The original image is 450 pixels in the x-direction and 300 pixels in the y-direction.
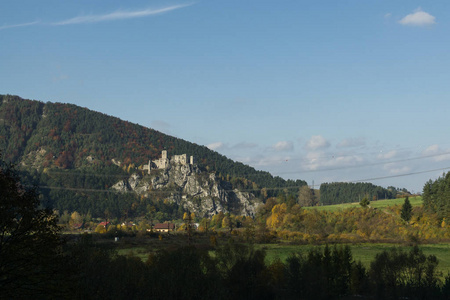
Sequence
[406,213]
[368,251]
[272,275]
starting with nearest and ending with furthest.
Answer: [272,275] < [368,251] < [406,213]

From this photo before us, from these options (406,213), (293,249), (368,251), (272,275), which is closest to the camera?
(272,275)

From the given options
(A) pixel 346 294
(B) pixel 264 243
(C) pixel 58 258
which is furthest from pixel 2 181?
(B) pixel 264 243

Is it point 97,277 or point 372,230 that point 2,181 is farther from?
point 372,230

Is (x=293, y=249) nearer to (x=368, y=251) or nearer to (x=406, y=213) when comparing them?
(x=368, y=251)

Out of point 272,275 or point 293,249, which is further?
point 293,249

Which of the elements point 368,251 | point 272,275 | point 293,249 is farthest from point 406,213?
point 272,275

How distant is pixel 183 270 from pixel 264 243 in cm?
9142

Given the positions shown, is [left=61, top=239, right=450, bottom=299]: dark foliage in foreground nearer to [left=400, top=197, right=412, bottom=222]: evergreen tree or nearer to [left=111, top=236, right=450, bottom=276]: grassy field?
[left=111, top=236, right=450, bottom=276]: grassy field

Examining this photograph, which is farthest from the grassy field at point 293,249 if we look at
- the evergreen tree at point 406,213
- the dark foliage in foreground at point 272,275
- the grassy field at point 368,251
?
the evergreen tree at point 406,213

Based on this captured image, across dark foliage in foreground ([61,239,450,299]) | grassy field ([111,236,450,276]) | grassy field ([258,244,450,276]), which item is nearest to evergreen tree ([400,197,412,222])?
grassy field ([111,236,450,276])

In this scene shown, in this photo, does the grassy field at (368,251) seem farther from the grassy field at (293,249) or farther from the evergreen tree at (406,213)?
the evergreen tree at (406,213)

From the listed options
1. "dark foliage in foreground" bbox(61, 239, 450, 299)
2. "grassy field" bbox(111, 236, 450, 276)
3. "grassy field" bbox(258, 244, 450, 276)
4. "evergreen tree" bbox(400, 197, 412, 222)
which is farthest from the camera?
"evergreen tree" bbox(400, 197, 412, 222)

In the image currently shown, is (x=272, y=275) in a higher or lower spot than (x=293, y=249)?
lower

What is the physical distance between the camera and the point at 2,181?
1101 inches
